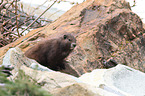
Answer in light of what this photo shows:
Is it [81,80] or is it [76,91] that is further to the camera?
[81,80]

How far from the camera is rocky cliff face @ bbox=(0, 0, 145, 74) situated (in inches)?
201

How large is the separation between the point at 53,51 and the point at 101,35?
144 centimetres

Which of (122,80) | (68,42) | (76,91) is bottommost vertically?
(122,80)

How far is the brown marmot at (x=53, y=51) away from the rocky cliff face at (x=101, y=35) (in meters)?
0.31

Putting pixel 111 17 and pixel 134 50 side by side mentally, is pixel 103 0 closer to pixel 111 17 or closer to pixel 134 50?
pixel 111 17

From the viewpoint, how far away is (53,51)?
449cm

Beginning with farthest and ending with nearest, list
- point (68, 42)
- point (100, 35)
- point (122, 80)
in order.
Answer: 1. point (100, 35)
2. point (68, 42)
3. point (122, 80)

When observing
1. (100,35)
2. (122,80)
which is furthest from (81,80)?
(100,35)

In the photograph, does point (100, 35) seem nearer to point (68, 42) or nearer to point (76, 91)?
point (68, 42)

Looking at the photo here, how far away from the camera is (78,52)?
197 inches

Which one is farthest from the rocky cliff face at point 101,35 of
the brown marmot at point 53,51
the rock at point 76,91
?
the rock at point 76,91

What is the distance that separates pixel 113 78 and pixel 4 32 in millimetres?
5591

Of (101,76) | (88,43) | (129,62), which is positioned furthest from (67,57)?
(101,76)

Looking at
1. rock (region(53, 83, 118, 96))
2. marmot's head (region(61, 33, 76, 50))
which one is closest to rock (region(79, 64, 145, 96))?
rock (region(53, 83, 118, 96))
